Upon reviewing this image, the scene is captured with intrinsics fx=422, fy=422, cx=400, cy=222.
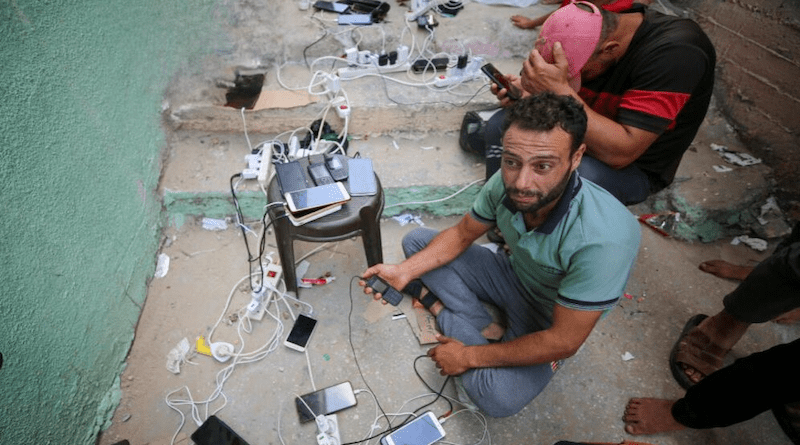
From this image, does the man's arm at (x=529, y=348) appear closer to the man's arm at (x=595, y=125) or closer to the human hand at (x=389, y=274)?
the human hand at (x=389, y=274)

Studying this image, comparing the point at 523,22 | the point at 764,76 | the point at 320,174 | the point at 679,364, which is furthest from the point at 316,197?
the point at 764,76

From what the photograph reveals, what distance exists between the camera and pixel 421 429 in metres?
1.86

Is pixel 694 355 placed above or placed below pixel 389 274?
below

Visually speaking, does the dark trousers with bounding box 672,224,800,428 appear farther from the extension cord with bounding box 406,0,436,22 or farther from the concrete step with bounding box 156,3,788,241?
the extension cord with bounding box 406,0,436,22

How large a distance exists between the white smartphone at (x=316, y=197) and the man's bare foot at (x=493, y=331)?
0.98m

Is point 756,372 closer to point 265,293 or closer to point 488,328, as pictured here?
point 488,328

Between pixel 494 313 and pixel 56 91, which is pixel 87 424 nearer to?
pixel 56 91

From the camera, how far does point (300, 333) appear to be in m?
2.18

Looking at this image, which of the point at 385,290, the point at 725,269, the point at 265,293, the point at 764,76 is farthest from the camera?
the point at 764,76

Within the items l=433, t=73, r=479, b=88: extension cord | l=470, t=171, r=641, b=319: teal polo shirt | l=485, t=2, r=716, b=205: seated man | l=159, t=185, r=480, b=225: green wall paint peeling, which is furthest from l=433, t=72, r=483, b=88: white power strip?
l=470, t=171, r=641, b=319: teal polo shirt

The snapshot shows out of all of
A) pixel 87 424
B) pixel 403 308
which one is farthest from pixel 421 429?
pixel 87 424

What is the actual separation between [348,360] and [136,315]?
1155 millimetres

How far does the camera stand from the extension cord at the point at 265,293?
2.21m

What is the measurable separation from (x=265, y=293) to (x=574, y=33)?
197 centimetres
